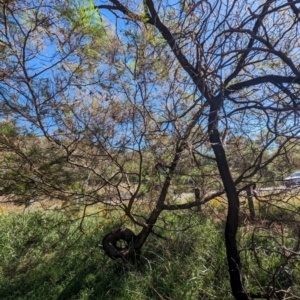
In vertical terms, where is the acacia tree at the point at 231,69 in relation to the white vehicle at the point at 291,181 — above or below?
above

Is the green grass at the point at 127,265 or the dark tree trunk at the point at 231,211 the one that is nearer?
the dark tree trunk at the point at 231,211

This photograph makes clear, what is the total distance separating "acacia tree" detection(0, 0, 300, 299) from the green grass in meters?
0.36

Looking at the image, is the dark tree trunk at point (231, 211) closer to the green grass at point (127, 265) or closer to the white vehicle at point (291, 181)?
the green grass at point (127, 265)

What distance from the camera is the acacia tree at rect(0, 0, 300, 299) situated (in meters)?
2.36

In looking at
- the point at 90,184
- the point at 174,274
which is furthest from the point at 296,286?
the point at 90,184

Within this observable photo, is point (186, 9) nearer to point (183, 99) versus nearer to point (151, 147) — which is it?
point (183, 99)

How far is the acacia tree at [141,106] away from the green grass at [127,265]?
36 centimetres

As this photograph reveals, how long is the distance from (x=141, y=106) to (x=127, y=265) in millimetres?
1919

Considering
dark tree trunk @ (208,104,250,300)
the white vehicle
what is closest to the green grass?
dark tree trunk @ (208,104,250,300)

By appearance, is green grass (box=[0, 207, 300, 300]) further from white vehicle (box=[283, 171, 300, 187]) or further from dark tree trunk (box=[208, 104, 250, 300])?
white vehicle (box=[283, 171, 300, 187])

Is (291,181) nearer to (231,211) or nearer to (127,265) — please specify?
(231,211)

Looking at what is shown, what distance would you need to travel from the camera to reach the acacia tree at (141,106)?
236 cm

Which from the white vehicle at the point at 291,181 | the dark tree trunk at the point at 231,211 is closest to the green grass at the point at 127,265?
the dark tree trunk at the point at 231,211

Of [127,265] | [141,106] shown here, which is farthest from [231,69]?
[127,265]
